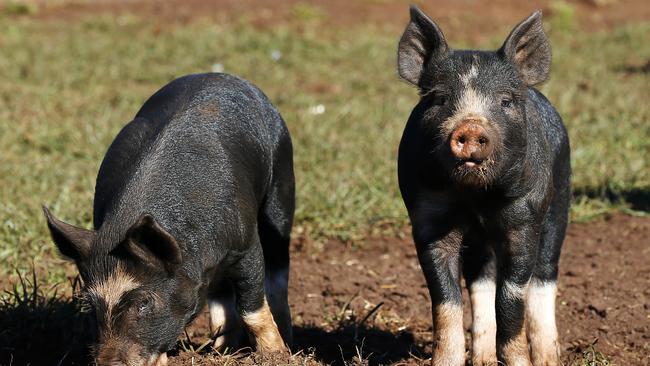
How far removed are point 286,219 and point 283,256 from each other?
22 centimetres

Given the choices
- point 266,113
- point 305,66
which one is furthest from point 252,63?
point 266,113

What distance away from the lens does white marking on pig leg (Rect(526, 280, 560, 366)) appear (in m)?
6.11

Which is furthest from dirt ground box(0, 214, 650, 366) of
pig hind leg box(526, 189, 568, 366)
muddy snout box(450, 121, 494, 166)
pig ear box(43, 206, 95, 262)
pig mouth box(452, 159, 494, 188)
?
muddy snout box(450, 121, 494, 166)

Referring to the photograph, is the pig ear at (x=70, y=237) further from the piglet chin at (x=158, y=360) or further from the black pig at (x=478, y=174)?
the black pig at (x=478, y=174)

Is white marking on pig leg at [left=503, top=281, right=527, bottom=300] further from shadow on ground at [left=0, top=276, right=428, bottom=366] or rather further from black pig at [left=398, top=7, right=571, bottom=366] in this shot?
shadow on ground at [left=0, top=276, right=428, bottom=366]

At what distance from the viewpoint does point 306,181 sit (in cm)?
947

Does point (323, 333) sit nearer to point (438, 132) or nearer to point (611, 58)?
point (438, 132)

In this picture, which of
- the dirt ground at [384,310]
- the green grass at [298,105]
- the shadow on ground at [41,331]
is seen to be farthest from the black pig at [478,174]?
the green grass at [298,105]

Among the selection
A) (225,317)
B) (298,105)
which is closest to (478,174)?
(225,317)

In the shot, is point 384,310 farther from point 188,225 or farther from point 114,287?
point 114,287

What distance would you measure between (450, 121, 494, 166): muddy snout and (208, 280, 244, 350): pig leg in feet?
6.50

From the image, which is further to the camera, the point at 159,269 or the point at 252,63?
the point at 252,63

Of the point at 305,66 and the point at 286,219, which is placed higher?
the point at 305,66

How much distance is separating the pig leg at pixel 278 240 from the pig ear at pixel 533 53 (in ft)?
5.29
